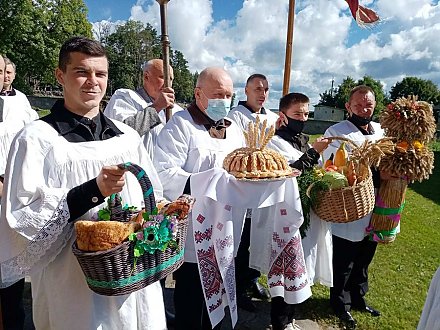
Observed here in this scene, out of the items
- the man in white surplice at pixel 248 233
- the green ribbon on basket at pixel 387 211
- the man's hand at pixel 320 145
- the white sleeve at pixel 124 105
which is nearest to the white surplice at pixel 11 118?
the white sleeve at pixel 124 105

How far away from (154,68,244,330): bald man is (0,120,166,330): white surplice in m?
0.82

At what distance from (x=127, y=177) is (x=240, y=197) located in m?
0.94

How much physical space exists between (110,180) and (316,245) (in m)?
2.37

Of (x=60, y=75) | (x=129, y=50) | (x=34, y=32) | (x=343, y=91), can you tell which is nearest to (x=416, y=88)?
(x=343, y=91)

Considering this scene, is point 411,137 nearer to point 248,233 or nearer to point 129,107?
point 248,233

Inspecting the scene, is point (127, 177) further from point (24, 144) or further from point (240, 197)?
point (240, 197)

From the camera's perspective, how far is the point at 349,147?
3963 mm

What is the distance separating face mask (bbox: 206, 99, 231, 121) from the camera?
2996mm

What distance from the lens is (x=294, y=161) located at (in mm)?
3518

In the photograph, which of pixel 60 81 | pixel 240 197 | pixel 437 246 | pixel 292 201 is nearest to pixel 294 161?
pixel 292 201

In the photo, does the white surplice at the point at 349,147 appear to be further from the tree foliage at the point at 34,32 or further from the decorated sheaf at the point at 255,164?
the tree foliage at the point at 34,32

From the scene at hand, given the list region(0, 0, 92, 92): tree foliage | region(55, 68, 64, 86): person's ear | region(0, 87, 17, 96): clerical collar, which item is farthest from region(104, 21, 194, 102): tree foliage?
region(55, 68, 64, 86): person's ear

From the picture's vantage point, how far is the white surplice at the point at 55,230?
1729mm

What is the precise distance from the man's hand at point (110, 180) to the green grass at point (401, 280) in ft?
9.60
